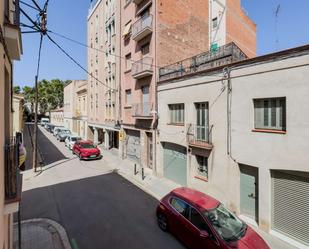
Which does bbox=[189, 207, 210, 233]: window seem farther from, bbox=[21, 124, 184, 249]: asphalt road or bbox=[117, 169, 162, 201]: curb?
bbox=[117, 169, 162, 201]: curb

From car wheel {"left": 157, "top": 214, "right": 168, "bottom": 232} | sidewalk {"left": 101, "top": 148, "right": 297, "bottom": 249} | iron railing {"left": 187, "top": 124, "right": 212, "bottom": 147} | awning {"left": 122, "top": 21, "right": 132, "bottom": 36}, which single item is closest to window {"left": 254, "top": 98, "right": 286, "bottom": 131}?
iron railing {"left": 187, "top": 124, "right": 212, "bottom": 147}

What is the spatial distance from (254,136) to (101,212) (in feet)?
23.5

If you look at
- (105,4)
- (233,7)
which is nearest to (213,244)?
(233,7)

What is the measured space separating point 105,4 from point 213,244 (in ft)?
86.2

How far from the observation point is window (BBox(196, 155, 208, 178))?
36.7 ft

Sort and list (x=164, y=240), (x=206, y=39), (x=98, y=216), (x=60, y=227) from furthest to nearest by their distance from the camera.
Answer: (x=206, y=39)
(x=98, y=216)
(x=60, y=227)
(x=164, y=240)

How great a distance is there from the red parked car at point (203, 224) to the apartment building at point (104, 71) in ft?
45.5

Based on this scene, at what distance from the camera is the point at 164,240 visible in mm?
7516

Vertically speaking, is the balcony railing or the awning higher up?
the awning

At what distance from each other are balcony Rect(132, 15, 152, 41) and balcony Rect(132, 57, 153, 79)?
1.85 metres

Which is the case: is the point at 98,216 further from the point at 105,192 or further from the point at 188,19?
the point at 188,19

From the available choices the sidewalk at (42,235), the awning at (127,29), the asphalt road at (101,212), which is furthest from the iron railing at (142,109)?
the sidewalk at (42,235)

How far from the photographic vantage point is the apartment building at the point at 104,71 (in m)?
21.5

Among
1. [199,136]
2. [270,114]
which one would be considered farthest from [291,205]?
[199,136]
